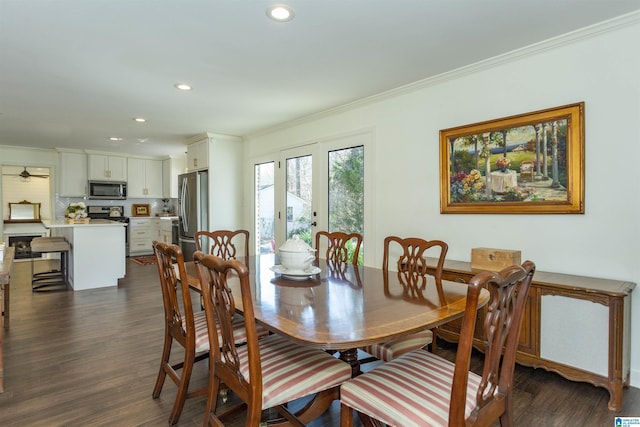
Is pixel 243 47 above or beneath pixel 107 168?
above

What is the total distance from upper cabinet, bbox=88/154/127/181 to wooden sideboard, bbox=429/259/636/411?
7815mm

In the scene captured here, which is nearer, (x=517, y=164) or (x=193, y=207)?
(x=517, y=164)

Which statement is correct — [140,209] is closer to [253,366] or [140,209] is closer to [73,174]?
[73,174]

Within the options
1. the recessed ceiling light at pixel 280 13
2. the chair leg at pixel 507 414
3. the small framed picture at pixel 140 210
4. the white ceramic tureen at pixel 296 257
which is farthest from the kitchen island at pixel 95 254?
the chair leg at pixel 507 414

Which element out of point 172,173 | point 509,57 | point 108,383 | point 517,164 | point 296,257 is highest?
point 509,57

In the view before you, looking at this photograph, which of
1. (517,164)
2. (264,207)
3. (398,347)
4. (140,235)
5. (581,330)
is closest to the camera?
(398,347)

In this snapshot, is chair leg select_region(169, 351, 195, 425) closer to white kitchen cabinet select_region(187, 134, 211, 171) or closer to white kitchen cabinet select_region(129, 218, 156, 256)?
white kitchen cabinet select_region(187, 134, 211, 171)

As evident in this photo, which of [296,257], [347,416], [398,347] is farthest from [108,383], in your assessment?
[398,347]

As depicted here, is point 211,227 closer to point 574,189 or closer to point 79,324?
point 79,324

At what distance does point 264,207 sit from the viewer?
5500mm

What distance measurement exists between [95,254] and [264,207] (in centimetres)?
241

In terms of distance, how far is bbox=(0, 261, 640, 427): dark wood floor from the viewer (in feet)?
6.19

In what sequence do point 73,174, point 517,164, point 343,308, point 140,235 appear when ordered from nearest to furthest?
point 343,308
point 517,164
point 73,174
point 140,235

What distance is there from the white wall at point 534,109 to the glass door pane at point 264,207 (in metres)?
2.07
